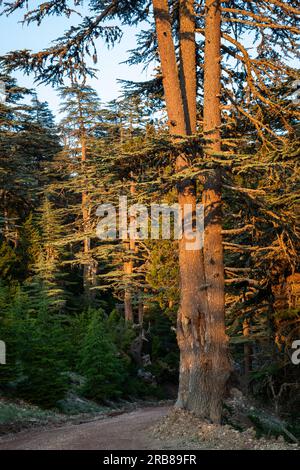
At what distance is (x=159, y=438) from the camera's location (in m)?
8.79

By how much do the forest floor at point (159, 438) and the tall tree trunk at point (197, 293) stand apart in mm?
524

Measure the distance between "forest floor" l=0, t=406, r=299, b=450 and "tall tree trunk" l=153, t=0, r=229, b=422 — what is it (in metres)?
0.52

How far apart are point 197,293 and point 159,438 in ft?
9.11

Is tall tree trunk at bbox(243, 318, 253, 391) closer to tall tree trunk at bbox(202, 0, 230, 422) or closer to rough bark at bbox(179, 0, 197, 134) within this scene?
tall tree trunk at bbox(202, 0, 230, 422)

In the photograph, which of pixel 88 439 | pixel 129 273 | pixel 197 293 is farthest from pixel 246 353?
pixel 88 439

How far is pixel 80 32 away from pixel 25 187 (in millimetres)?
20507

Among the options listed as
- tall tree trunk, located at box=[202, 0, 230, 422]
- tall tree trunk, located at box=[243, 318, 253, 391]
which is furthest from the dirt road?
tall tree trunk, located at box=[243, 318, 253, 391]

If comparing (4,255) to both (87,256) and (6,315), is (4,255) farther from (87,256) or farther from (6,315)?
(6,315)

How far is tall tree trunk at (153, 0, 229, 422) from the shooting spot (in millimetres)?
9922

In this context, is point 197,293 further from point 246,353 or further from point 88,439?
point 246,353

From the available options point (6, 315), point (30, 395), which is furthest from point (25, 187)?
point (30, 395)

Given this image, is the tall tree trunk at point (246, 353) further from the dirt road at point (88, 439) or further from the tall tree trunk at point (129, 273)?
the tall tree trunk at point (129, 273)

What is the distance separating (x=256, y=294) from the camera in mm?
12820

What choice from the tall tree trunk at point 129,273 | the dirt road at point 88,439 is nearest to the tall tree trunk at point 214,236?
the dirt road at point 88,439
